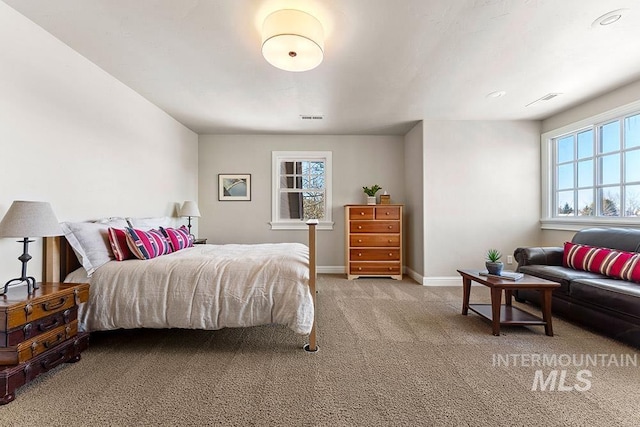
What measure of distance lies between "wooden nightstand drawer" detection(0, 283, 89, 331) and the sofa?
4.00 m

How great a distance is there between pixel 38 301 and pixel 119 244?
75 centimetres

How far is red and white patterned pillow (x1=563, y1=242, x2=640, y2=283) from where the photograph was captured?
261 centimetres

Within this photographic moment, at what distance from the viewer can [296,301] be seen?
2.13m

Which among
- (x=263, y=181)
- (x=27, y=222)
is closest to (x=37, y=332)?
(x=27, y=222)

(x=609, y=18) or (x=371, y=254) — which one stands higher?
(x=609, y=18)

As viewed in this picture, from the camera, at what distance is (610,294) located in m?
2.38

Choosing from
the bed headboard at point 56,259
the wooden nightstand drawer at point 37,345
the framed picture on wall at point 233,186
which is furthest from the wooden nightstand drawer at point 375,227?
the wooden nightstand drawer at point 37,345

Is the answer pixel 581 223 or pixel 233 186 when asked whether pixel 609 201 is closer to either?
pixel 581 223

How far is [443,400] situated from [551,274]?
2.14m

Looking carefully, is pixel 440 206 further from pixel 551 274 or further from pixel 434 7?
pixel 434 7

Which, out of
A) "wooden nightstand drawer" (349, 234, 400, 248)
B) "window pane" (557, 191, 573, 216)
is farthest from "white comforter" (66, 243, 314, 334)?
"window pane" (557, 191, 573, 216)

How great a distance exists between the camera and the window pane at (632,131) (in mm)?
3176

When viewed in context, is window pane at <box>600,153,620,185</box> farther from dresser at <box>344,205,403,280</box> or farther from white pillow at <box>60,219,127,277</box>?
white pillow at <box>60,219,127,277</box>

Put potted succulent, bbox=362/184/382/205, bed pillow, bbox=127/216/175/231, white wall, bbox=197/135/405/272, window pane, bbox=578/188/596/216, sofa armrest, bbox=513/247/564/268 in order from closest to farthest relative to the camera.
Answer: bed pillow, bbox=127/216/175/231 → sofa armrest, bbox=513/247/564/268 → window pane, bbox=578/188/596/216 → potted succulent, bbox=362/184/382/205 → white wall, bbox=197/135/405/272
